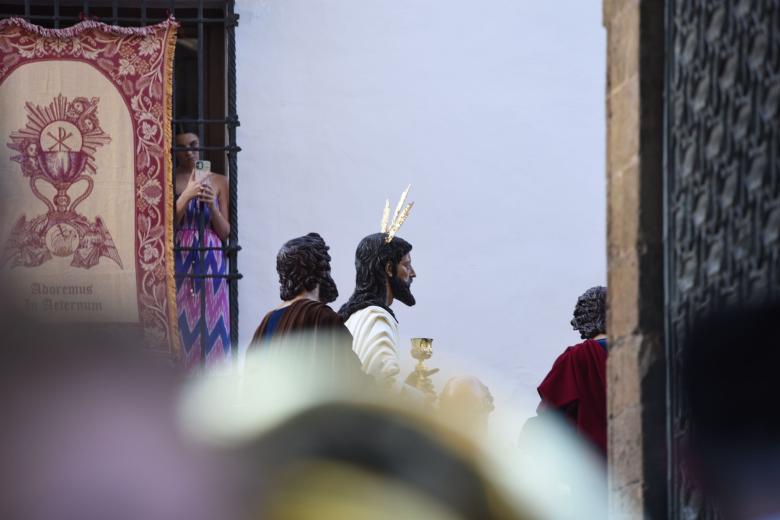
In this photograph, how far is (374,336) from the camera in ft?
18.7

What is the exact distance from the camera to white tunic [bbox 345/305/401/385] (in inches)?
221

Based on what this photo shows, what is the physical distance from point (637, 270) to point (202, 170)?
12.3ft

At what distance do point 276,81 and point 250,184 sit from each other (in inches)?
19.2

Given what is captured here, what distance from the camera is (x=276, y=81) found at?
24.5ft

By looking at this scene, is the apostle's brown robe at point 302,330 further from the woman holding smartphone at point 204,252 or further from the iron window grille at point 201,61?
the woman holding smartphone at point 204,252

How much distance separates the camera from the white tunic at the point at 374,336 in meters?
5.61

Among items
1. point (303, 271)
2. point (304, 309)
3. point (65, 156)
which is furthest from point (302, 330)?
point (65, 156)

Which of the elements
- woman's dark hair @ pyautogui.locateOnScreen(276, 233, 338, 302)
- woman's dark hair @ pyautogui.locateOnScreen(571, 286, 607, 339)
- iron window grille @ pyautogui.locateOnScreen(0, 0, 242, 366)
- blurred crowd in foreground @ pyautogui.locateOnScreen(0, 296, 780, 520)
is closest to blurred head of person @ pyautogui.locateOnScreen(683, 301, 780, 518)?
blurred crowd in foreground @ pyautogui.locateOnScreen(0, 296, 780, 520)

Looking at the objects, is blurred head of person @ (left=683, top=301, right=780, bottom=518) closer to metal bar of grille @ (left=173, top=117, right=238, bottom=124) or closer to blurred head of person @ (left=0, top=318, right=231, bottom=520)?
blurred head of person @ (left=0, top=318, right=231, bottom=520)

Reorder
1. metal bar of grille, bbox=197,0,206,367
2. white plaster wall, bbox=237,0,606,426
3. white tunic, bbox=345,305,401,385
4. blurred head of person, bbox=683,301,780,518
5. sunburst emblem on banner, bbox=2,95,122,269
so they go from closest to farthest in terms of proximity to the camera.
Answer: blurred head of person, bbox=683,301,780,518 < white tunic, bbox=345,305,401,385 < sunburst emblem on banner, bbox=2,95,122,269 < metal bar of grille, bbox=197,0,206,367 < white plaster wall, bbox=237,0,606,426

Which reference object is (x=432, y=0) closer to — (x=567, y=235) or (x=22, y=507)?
(x=567, y=235)

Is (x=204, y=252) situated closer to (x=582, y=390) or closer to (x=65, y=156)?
(x=65, y=156)

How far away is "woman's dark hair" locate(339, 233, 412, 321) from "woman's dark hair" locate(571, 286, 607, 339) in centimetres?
72

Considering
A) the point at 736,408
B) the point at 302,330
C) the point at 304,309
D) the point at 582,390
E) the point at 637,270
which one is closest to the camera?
the point at 736,408
